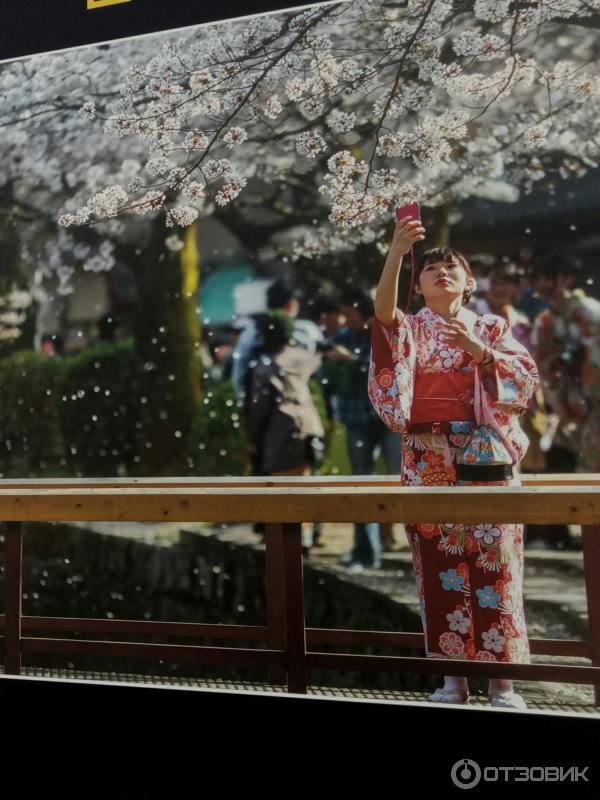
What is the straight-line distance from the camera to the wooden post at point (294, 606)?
2137 mm

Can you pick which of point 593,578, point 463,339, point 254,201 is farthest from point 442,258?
point 593,578

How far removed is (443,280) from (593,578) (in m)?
0.86

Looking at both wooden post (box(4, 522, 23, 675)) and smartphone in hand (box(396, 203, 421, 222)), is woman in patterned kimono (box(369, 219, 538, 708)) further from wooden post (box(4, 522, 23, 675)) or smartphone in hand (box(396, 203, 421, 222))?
wooden post (box(4, 522, 23, 675))

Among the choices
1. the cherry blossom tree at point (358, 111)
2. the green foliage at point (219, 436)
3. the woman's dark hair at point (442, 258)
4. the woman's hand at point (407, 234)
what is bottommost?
the green foliage at point (219, 436)

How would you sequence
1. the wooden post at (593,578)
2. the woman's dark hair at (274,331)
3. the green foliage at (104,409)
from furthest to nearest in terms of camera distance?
the green foliage at (104,409), the woman's dark hair at (274,331), the wooden post at (593,578)

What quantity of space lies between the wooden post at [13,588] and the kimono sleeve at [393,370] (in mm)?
1110

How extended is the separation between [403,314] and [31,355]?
1.28m

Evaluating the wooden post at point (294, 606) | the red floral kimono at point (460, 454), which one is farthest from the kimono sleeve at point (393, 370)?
the wooden post at point (294, 606)

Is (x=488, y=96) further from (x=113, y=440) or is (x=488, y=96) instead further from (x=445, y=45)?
(x=113, y=440)

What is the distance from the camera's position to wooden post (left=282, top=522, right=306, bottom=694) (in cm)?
214

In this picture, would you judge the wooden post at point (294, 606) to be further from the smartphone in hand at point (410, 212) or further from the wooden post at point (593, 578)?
the smartphone in hand at point (410, 212)

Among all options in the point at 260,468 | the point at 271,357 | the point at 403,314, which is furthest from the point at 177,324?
the point at 403,314

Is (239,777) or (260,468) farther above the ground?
(260,468)

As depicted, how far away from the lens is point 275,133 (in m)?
2.49
